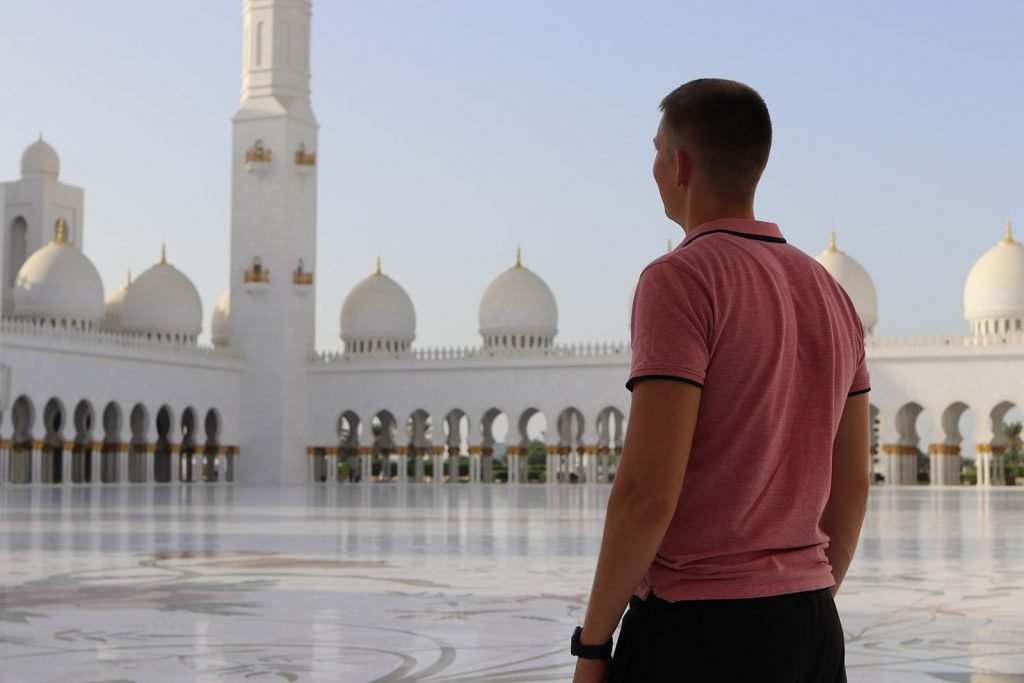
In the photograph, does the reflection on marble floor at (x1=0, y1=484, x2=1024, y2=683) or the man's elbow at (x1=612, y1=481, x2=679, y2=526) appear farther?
the reflection on marble floor at (x1=0, y1=484, x2=1024, y2=683)

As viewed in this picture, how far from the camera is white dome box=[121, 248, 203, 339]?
37.9m

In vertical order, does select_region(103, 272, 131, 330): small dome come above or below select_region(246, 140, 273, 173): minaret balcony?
below

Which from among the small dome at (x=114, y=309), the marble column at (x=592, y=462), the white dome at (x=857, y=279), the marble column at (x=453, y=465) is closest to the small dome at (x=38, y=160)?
the small dome at (x=114, y=309)

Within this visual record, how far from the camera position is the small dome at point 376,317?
128ft

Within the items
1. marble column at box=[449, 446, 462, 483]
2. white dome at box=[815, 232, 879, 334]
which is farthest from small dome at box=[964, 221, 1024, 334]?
marble column at box=[449, 446, 462, 483]

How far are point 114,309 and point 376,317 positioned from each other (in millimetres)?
8441

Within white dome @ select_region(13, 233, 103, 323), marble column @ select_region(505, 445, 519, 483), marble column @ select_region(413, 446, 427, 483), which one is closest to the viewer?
marble column @ select_region(505, 445, 519, 483)

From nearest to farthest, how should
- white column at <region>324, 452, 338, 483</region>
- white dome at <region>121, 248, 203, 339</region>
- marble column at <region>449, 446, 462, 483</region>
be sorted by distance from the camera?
white column at <region>324, 452, 338, 483</region>, marble column at <region>449, 446, 462, 483</region>, white dome at <region>121, 248, 203, 339</region>

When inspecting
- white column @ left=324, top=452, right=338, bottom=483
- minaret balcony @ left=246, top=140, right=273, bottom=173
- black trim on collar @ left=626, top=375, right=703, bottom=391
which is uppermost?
minaret balcony @ left=246, top=140, right=273, bottom=173

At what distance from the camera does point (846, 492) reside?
1.88 metres

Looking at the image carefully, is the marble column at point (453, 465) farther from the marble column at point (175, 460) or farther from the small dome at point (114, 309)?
the small dome at point (114, 309)

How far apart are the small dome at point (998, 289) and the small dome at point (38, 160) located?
25624 mm

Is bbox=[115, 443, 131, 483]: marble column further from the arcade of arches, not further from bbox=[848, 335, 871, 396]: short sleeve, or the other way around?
bbox=[848, 335, 871, 396]: short sleeve

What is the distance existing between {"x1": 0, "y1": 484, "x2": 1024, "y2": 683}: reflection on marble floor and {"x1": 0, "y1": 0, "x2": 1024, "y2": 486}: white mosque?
2130cm
